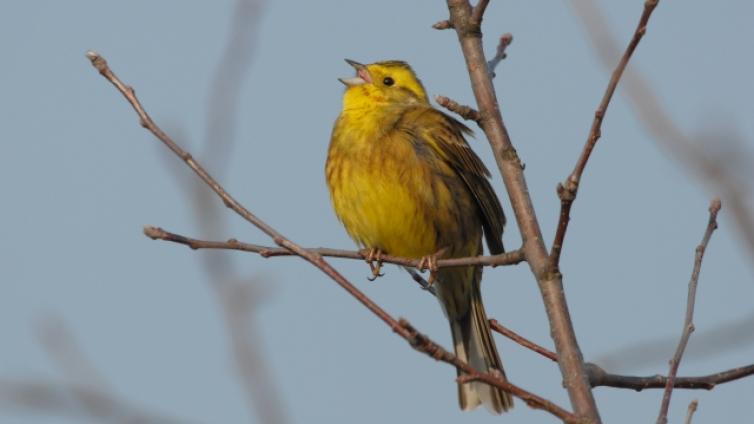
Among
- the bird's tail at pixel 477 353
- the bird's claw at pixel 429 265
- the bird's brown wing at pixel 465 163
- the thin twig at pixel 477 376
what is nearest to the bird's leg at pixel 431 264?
the bird's claw at pixel 429 265

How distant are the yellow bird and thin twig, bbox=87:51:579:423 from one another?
8.17 feet

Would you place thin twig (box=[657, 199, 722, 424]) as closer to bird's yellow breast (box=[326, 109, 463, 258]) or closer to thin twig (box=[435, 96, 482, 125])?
thin twig (box=[435, 96, 482, 125])

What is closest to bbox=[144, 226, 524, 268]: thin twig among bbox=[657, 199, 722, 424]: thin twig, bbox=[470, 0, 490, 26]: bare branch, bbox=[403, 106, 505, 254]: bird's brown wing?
bbox=[657, 199, 722, 424]: thin twig

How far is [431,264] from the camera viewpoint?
472cm

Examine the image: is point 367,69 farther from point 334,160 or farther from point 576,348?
point 576,348

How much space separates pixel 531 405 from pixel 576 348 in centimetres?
30

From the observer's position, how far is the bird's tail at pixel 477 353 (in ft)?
17.4

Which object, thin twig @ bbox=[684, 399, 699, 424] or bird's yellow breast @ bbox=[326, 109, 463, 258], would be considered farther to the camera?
bird's yellow breast @ bbox=[326, 109, 463, 258]

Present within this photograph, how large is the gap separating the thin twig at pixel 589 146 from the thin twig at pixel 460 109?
1.60ft

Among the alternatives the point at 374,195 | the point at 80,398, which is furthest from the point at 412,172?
the point at 80,398

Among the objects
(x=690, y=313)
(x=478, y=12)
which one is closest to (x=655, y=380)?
(x=690, y=313)

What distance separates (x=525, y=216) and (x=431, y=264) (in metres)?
1.61

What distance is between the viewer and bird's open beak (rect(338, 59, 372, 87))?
268 inches

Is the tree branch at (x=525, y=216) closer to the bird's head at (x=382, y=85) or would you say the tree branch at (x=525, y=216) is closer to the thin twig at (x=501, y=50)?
the thin twig at (x=501, y=50)
